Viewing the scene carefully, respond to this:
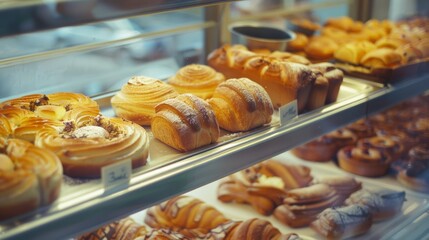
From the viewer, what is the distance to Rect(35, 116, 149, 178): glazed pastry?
4.67 feet

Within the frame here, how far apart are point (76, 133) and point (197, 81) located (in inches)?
25.4

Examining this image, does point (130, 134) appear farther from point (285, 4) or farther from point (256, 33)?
point (285, 4)

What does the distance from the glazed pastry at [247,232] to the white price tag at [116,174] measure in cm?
80

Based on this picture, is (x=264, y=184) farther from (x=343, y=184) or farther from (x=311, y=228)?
Result: (x=343, y=184)

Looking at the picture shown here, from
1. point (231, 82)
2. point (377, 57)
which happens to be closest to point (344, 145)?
point (377, 57)

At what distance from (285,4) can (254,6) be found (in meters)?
0.50

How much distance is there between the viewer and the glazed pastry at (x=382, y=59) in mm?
2465

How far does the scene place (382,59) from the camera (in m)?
2.48

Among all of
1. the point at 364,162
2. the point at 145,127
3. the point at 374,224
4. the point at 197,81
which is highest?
the point at 197,81

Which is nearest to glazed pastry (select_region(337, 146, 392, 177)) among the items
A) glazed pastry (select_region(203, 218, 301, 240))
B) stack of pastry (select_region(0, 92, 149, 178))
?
glazed pastry (select_region(203, 218, 301, 240))

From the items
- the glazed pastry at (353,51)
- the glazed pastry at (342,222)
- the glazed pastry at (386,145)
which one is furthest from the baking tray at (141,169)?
the glazed pastry at (386,145)

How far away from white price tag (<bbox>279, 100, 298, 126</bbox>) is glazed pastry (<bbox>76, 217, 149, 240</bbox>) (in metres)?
0.71

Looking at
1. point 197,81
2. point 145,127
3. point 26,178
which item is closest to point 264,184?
point 197,81

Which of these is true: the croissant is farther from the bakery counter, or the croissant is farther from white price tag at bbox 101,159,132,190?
white price tag at bbox 101,159,132,190
